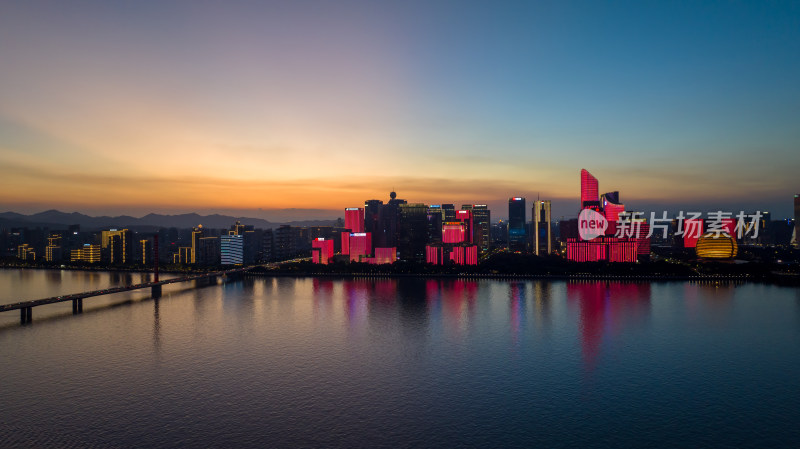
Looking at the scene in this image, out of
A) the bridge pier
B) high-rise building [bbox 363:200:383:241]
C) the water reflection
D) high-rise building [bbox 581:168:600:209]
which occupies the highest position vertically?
high-rise building [bbox 581:168:600:209]

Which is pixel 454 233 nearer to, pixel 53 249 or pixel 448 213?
pixel 448 213

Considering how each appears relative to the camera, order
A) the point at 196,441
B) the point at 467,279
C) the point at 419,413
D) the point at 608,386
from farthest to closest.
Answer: the point at 467,279
the point at 608,386
the point at 419,413
the point at 196,441

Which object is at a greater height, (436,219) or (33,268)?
(436,219)

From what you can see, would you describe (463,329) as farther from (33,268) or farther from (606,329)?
(33,268)

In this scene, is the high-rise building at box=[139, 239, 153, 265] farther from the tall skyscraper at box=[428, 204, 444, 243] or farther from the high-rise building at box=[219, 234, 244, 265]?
the tall skyscraper at box=[428, 204, 444, 243]

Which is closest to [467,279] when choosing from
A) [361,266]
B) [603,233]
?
[361,266]

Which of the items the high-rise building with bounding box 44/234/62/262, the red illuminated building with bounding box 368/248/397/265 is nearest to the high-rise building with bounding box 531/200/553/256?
the red illuminated building with bounding box 368/248/397/265
